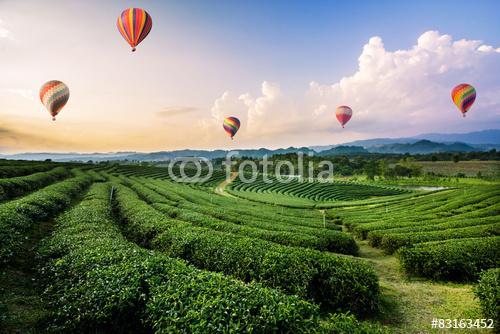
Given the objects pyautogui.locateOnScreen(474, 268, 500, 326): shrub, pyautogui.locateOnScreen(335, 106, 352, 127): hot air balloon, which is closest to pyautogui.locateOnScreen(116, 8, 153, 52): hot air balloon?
pyautogui.locateOnScreen(474, 268, 500, 326): shrub

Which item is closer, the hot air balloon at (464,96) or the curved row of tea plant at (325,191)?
the hot air balloon at (464,96)

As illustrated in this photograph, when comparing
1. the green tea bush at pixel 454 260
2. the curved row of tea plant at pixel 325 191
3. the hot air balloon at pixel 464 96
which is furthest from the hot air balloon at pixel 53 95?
the hot air balloon at pixel 464 96

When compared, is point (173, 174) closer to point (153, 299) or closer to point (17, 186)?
point (17, 186)

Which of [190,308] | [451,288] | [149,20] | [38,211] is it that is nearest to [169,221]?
[38,211]

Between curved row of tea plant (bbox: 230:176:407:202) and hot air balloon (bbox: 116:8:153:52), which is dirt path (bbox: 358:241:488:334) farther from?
curved row of tea plant (bbox: 230:176:407:202)

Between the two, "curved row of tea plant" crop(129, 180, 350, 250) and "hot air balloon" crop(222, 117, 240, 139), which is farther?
"hot air balloon" crop(222, 117, 240, 139)

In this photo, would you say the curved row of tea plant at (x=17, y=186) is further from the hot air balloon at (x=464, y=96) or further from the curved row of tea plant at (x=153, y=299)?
the hot air balloon at (x=464, y=96)
